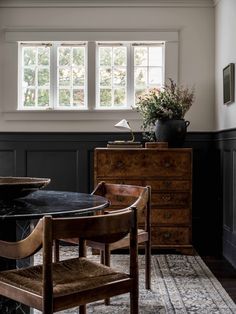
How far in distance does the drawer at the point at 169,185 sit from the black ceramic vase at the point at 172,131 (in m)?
0.40

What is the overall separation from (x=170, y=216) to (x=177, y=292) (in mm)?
1102

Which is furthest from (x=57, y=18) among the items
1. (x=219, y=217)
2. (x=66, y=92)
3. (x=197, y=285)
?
(x=197, y=285)

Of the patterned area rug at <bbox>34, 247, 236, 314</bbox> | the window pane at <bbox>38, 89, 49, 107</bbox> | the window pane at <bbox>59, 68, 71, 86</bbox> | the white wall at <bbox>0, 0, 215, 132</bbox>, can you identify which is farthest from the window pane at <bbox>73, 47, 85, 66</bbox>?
the patterned area rug at <bbox>34, 247, 236, 314</bbox>

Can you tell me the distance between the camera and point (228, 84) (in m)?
4.26

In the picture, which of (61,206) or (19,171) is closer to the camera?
(61,206)

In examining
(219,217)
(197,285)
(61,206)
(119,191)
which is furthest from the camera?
(219,217)

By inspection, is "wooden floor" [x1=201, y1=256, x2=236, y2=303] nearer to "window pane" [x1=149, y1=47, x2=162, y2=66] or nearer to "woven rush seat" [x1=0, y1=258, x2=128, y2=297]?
"woven rush seat" [x1=0, y1=258, x2=128, y2=297]

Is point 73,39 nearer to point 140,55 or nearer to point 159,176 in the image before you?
point 140,55

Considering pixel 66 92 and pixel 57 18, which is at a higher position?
pixel 57 18

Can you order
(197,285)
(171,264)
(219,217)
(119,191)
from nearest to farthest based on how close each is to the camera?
1. (119,191)
2. (197,285)
3. (171,264)
4. (219,217)

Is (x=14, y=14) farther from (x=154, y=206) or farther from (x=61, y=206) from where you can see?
(x=61, y=206)

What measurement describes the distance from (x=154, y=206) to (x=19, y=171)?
157 centimetres

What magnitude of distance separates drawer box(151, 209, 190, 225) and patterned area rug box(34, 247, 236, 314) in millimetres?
345

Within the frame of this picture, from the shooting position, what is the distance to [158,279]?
3646 mm
